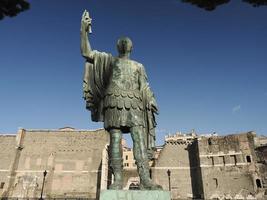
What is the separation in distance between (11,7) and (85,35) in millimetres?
6332

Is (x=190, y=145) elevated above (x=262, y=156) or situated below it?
above

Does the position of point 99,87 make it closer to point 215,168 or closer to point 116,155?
point 116,155

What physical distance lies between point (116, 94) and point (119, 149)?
34.2 inches

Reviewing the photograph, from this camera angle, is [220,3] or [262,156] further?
[262,156]

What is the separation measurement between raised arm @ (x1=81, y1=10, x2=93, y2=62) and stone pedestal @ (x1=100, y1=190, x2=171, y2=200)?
7.39 feet

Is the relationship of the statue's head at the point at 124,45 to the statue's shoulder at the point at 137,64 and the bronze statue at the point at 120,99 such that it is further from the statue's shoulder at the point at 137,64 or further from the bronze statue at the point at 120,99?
the statue's shoulder at the point at 137,64

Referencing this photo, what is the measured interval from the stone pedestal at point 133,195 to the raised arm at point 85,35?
225 cm

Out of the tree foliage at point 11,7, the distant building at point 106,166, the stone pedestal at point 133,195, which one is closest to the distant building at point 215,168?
the distant building at point 106,166

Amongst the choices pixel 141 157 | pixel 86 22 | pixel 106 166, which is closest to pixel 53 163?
pixel 106 166

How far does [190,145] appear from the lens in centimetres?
3378

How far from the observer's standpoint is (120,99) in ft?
12.7

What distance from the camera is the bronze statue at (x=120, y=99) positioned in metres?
3.73

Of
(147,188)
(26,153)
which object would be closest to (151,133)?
(147,188)

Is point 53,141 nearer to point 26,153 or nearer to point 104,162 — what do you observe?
point 26,153
